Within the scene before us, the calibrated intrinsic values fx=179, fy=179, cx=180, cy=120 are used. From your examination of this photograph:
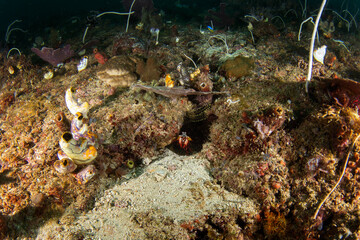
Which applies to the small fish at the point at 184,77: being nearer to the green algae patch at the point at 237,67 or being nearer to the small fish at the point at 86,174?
the green algae patch at the point at 237,67

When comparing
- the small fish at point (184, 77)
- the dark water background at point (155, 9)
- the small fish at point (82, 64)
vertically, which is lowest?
the dark water background at point (155, 9)

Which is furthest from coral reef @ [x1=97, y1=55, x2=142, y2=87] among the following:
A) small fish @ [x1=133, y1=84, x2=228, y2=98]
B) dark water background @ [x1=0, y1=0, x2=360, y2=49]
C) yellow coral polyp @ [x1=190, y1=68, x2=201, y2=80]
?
dark water background @ [x1=0, y1=0, x2=360, y2=49]

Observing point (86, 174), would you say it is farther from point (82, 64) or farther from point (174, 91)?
point (82, 64)

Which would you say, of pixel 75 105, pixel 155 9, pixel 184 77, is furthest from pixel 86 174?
pixel 155 9

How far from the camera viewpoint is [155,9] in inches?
372

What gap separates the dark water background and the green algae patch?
520cm

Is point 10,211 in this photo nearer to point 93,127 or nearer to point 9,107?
point 93,127

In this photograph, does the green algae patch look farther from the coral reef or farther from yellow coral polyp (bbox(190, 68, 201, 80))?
the coral reef

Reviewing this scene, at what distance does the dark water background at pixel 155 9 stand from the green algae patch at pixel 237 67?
5197 mm

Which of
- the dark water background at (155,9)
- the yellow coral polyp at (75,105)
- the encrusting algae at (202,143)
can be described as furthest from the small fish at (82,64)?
the dark water background at (155,9)

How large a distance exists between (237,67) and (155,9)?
7191 millimetres

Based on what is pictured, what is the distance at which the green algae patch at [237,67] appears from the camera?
4496 millimetres

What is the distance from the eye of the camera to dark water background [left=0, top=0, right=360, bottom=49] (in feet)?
38.5

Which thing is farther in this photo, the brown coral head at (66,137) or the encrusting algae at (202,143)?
the brown coral head at (66,137)
